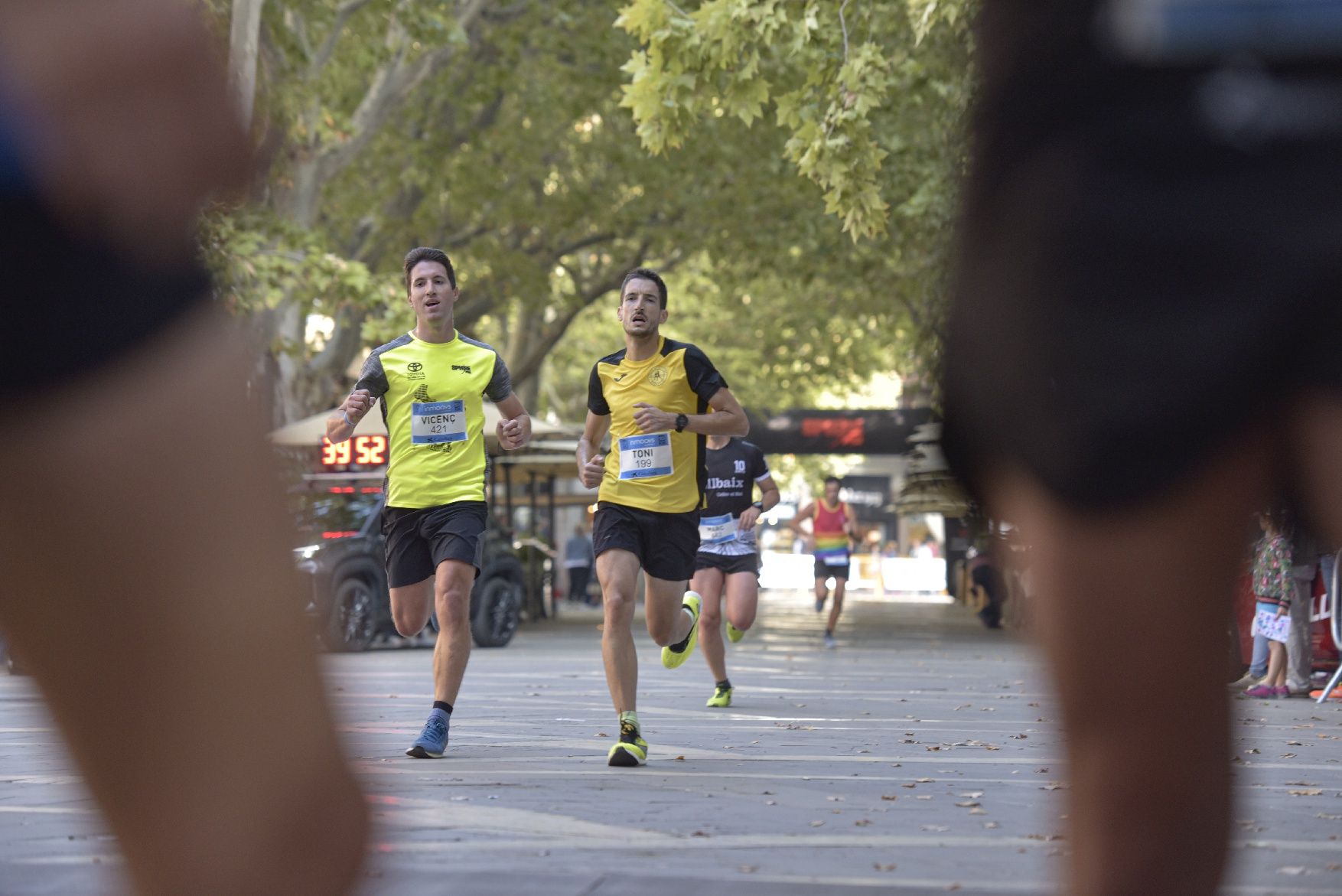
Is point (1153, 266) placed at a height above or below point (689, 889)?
above

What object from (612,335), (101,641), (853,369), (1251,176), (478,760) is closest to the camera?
(101,641)

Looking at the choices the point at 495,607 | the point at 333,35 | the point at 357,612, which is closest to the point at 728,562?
the point at 357,612

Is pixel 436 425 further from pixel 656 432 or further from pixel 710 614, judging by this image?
pixel 710 614

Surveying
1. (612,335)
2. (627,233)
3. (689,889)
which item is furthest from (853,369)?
(689,889)

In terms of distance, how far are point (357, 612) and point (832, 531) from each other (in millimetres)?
6001

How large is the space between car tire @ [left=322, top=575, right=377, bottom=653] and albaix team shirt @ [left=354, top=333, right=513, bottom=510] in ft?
36.5

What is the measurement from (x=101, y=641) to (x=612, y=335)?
45.5 metres

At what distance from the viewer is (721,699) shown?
38.8 ft

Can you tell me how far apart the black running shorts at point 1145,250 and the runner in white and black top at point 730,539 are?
10.5 meters

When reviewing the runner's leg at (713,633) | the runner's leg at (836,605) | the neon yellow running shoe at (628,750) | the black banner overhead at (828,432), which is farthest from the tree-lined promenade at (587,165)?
the neon yellow running shoe at (628,750)

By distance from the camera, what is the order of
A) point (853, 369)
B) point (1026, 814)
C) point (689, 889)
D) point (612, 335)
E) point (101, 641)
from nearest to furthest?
point (101, 641) → point (689, 889) → point (1026, 814) → point (853, 369) → point (612, 335)

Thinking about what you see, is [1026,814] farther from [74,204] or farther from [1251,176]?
[74,204]

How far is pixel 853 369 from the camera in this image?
136 ft

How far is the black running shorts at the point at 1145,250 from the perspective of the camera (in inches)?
64.7
